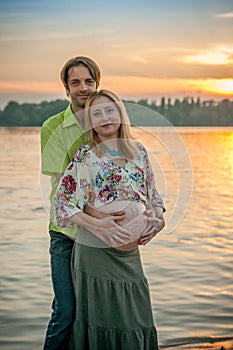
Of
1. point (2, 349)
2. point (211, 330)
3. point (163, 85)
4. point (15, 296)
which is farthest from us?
point (163, 85)

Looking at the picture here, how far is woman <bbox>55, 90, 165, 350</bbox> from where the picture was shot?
9.53 ft

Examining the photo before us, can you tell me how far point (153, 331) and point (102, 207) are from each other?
61cm

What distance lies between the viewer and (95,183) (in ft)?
9.57

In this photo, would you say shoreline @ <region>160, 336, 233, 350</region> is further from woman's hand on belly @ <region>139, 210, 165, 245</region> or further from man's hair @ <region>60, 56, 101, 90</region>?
man's hair @ <region>60, 56, 101, 90</region>

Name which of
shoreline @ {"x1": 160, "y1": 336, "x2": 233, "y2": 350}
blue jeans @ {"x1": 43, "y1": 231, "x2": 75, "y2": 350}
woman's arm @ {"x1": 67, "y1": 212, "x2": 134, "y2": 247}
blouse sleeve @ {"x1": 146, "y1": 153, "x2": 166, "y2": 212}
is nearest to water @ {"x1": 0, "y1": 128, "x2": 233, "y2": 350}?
shoreline @ {"x1": 160, "y1": 336, "x2": 233, "y2": 350}

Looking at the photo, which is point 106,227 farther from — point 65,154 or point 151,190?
point 65,154

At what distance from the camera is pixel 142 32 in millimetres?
12359

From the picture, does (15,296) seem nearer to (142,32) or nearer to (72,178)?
(72,178)

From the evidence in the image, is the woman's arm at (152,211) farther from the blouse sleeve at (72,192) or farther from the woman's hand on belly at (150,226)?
the blouse sleeve at (72,192)

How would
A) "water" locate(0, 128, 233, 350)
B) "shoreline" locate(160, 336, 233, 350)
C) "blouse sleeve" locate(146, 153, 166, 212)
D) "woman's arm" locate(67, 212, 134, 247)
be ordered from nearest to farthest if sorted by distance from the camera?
"woman's arm" locate(67, 212, 134, 247), "blouse sleeve" locate(146, 153, 166, 212), "water" locate(0, 128, 233, 350), "shoreline" locate(160, 336, 233, 350)

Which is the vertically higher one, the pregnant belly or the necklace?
the necklace

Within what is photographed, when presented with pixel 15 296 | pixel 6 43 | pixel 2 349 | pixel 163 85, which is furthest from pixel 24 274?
pixel 6 43

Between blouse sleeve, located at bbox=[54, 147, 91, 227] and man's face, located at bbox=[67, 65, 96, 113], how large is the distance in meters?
0.26

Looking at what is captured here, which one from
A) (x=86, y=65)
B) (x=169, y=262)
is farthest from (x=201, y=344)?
(x=169, y=262)
